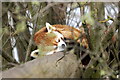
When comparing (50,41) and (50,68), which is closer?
(50,68)

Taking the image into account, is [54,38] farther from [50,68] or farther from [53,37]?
[50,68]

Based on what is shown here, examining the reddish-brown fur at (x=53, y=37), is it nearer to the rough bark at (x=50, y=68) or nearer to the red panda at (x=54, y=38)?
the red panda at (x=54, y=38)

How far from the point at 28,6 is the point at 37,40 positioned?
2.80 feet

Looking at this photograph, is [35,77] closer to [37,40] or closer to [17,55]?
[37,40]

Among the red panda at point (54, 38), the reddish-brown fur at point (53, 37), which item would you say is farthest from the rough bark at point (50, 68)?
the reddish-brown fur at point (53, 37)

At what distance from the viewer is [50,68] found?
143 centimetres

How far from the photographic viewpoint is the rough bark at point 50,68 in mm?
1354

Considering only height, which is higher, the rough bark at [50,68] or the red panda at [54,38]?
the red panda at [54,38]

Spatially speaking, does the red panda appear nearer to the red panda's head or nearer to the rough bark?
the red panda's head

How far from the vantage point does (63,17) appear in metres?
3.11

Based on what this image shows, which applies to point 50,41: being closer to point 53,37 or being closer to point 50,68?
point 53,37

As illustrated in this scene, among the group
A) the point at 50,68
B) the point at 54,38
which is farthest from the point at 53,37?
the point at 50,68

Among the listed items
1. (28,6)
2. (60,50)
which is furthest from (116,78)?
(28,6)

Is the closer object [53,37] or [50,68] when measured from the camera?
[50,68]
